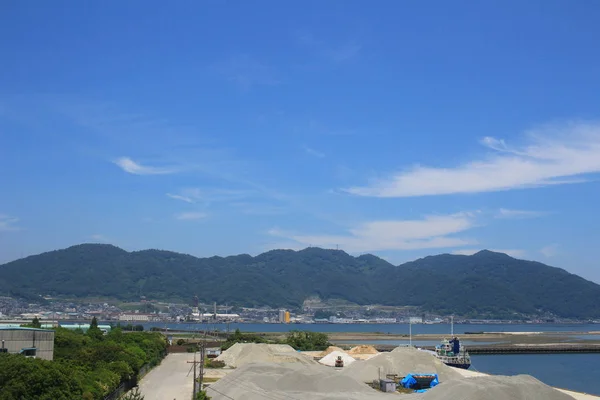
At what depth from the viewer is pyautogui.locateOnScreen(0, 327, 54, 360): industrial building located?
1446 inches

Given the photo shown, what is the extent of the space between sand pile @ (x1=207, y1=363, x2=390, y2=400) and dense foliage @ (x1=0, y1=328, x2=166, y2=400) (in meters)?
5.95

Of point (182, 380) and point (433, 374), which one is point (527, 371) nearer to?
point (433, 374)

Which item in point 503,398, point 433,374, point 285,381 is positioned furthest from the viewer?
point 433,374

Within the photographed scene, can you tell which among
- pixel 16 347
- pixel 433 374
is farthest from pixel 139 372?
pixel 433 374

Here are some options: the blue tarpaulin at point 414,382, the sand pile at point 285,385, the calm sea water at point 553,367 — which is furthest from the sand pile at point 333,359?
the sand pile at point 285,385

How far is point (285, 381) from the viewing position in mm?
34375

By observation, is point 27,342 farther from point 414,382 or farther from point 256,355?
point 414,382

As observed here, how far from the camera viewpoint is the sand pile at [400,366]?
151ft

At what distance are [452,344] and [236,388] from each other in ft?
130

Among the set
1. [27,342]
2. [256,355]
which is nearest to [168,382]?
[27,342]

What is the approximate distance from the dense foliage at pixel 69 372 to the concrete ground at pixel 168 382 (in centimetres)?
157

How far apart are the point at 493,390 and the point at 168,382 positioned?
959 inches

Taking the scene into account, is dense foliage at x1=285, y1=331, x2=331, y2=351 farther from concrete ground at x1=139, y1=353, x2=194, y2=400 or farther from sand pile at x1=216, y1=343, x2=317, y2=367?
concrete ground at x1=139, y1=353, x2=194, y2=400

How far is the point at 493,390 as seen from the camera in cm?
2733
